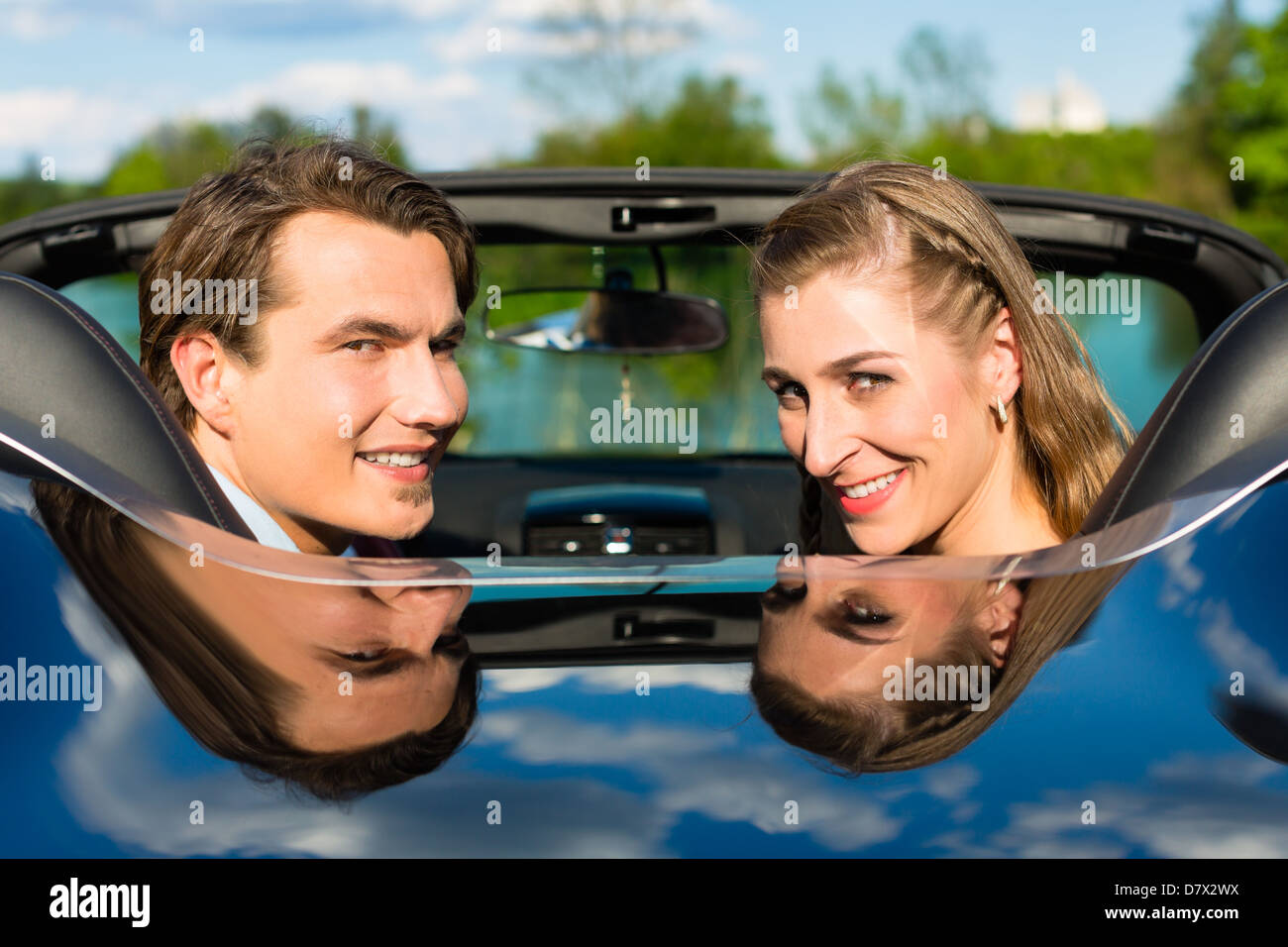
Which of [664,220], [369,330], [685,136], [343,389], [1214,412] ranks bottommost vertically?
[1214,412]

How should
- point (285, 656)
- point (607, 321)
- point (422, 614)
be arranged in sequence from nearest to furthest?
point (285, 656) < point (422, 614) < point (607, 321)

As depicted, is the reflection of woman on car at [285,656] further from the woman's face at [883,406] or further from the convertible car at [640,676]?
the woman's face at [883,406]

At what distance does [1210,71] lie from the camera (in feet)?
188

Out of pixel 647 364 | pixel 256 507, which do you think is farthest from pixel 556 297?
pixel 256 507

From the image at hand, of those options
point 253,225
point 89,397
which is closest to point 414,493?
point 253,225

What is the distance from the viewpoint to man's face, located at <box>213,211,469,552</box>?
7.43 ft

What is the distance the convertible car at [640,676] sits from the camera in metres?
1.22

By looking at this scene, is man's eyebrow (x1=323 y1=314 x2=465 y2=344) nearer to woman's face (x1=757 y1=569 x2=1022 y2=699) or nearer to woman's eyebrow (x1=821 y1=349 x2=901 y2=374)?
woman's eyebrow (x1=821 y1=349 x2=901 y2=374)

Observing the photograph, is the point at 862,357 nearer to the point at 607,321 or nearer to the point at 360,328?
the point at 360,328

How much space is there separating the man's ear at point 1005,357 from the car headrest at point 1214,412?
1.84ft

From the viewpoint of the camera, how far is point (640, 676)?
4.65 ft

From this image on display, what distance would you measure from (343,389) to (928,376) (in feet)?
3.25

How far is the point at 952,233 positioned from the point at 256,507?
1316 mm
